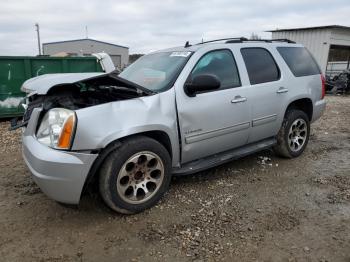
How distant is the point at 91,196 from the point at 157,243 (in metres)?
1.20

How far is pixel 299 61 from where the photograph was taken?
525 centimetres

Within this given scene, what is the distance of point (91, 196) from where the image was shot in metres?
3.87

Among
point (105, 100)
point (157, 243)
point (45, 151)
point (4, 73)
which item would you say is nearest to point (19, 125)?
point (45, 151)

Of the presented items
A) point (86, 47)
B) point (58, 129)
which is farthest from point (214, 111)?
point (86, 47)

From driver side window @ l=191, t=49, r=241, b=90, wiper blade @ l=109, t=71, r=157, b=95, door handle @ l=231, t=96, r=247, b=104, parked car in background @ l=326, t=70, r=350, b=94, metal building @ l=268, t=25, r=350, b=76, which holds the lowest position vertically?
parked car in background @ l=326, t=70, r=350, b=94

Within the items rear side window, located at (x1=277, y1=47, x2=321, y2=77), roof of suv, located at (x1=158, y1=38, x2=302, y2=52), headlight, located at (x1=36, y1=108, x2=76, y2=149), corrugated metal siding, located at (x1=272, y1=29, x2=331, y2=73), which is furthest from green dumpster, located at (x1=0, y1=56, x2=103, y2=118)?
corrugated metal siding, located at (x1=272, y1=29, x2=331, y2=73)

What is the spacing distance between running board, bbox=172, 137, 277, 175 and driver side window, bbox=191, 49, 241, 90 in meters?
0.87

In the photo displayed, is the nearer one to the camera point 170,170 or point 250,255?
point 250,255

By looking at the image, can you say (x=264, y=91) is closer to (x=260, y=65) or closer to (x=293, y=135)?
(x=260, y=65)

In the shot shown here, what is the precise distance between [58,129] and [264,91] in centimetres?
275

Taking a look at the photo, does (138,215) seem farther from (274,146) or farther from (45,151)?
(274,146)

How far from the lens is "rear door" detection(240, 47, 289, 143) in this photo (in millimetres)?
4457

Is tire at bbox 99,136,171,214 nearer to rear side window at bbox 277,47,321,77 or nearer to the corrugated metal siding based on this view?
rear side window at bbox 277,47,321,77

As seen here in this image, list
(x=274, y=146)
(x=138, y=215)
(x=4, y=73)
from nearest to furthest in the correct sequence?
1. (x=138, y=215)
2. (x=274, y=146)
3. (x=4, y=73)
